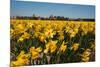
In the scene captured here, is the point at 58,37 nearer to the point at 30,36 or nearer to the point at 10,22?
the point at 30,36

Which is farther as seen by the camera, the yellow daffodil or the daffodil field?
the yellow daffodil

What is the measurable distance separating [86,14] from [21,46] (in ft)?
2.27

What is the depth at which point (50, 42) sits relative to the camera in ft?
6.47

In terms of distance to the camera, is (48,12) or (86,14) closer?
(48,12)

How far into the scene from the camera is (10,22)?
183 centimetres

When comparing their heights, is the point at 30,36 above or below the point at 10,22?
below

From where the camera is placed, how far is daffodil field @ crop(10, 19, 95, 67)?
1860mm

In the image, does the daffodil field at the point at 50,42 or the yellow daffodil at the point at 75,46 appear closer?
the daffodil field at the point at 50,42

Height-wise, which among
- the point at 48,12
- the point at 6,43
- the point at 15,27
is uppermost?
the point at 48,12

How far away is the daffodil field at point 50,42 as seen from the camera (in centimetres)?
186

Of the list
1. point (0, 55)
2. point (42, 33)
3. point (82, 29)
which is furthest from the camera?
point (82, 29)

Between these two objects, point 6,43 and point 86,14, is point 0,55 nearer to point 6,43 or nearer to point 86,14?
point 6,43

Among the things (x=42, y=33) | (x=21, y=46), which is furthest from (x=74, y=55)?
(x=21, y=46)

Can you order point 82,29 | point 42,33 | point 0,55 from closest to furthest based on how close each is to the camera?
point 0,55, point 42,33, point 82,29
